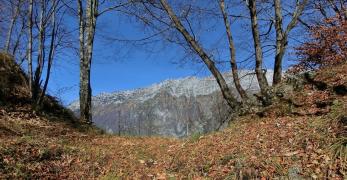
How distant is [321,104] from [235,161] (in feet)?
10.9

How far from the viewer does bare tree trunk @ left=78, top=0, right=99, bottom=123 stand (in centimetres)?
1602

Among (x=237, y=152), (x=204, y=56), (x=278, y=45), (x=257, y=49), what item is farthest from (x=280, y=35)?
(x=237, y=152)

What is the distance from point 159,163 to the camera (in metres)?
7.55

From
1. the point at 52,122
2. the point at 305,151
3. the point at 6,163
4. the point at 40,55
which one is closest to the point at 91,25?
the point at 40,55

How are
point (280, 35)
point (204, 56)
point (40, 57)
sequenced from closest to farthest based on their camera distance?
point (204, 56) → point (280, 35) → point (40, 57)

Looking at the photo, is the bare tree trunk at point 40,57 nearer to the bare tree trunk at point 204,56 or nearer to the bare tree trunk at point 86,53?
the bare tree trunk at point 86,53

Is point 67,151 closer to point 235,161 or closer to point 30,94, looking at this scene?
point 235,161

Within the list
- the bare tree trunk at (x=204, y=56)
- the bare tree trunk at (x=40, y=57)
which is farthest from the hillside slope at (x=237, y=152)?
the bare tree trunk at (x=40, y=57)

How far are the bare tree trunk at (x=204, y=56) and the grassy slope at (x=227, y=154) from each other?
1.70 m

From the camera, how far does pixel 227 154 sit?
6.89 m

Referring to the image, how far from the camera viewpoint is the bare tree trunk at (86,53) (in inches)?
631

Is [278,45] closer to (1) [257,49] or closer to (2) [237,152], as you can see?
(1) [257,49]

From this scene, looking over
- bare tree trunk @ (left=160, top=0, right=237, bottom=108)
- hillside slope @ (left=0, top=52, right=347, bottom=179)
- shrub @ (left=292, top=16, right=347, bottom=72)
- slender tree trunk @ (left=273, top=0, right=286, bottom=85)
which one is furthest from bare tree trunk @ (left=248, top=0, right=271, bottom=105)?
shrub @ (left=292, top=16, right=347, bottom=72)

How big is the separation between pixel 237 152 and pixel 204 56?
206 inches
